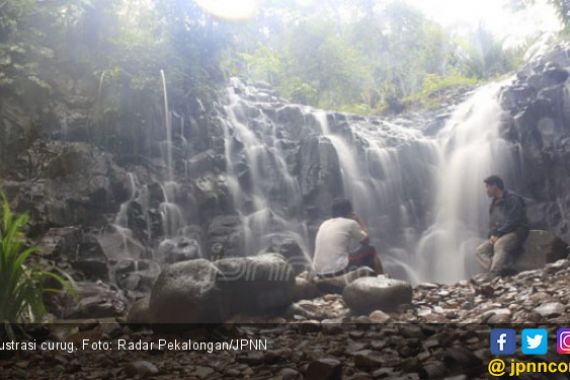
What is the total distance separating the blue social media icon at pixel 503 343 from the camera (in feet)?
8.61

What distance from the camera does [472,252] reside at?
11.3 m

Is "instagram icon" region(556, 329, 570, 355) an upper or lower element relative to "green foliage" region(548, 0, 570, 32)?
lower

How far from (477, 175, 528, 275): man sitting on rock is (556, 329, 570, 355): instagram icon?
4425 mm

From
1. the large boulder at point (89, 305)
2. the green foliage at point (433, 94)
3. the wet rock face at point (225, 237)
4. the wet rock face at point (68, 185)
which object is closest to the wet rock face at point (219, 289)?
the large boulder at point (89, 305)

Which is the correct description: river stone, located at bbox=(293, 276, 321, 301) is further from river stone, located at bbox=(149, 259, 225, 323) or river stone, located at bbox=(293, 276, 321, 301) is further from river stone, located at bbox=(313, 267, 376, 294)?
river stone, located at bbox=(149, 259, 225, 323)

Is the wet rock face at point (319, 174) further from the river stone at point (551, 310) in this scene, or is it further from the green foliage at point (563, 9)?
the river stone at point (551, 310)

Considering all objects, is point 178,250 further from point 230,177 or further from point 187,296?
point 187,296

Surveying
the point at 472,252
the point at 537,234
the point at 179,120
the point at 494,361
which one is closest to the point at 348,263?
the point at 537,234

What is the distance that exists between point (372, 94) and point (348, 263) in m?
23.1

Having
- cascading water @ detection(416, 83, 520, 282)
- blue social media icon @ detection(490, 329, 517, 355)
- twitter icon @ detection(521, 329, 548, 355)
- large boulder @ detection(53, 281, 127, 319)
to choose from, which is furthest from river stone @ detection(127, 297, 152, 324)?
cascading water @ detection(416, 83, 520, 282)

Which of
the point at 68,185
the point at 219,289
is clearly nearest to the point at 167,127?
the point at 68,185

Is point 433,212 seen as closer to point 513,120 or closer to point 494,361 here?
point 513,120

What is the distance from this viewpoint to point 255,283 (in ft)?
17.4

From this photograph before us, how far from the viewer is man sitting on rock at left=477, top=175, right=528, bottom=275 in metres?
6.94
